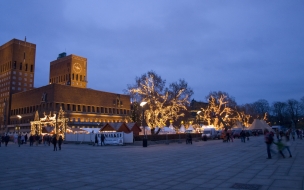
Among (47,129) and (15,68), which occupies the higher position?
(15,68)

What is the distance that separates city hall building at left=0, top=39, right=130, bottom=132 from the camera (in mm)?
93562

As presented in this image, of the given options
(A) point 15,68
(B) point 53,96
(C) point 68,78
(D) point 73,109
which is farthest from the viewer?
(C) point 68,78

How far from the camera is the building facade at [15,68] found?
411 ft

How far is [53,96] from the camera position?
298ft

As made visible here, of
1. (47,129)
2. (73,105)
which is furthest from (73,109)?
(47,129)

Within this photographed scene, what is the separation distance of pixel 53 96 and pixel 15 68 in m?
50.3

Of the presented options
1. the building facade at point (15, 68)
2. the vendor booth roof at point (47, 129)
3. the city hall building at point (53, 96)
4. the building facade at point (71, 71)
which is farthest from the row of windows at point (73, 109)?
the vendor booth roof at point (47, 129)

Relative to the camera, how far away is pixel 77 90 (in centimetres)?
9875

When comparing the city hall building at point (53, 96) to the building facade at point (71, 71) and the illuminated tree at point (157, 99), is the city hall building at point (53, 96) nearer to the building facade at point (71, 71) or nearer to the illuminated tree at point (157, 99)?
the building facade at point (71, 71)

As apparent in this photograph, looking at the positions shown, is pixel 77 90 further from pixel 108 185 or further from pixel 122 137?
pixel 108 185

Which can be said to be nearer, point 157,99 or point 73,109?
point 157,99

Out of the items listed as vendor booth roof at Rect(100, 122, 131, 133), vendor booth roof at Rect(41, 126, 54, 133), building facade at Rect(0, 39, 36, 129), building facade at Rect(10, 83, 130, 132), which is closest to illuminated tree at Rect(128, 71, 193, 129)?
vendor booth roof at Rect(100, 122, 131, 133)

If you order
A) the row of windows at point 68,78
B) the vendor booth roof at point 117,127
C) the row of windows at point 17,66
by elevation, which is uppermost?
the row of windows at point 17,66

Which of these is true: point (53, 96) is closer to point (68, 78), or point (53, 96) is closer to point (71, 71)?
point (71, 71)
